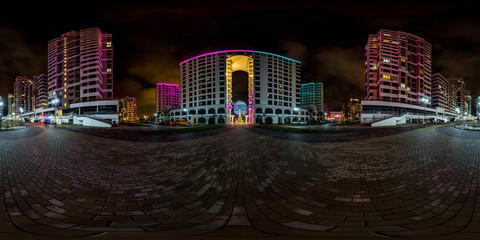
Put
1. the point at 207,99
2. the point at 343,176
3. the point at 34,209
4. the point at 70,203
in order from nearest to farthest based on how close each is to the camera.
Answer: the point at 34,209 → the point at 70,203 → the point at 343,176 → the point at 207,99

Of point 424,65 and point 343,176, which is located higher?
point 424,65

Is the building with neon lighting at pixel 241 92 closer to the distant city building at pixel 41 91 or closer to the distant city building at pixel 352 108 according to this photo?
the distant city building at pixel 41 91

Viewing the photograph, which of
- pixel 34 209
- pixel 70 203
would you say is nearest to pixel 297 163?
pixel 70 203

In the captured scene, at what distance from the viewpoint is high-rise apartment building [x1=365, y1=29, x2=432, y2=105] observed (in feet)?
253

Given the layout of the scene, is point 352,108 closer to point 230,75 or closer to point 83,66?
point 230,75

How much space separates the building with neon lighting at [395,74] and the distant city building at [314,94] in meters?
87.7

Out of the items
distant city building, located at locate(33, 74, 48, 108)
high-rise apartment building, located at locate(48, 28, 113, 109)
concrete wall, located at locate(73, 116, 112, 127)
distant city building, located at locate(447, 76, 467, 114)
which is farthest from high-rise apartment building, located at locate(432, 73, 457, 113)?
distant city building, located at locate(33, 74, 48, 108)

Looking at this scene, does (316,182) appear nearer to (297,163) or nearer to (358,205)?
(358,205)

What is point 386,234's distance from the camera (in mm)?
2936

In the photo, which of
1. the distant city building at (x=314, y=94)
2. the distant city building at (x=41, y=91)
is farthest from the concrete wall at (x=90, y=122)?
the distant city building at (x=314, y=94)

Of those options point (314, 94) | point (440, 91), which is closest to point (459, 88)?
point (440, 91)

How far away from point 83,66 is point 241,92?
70.4m

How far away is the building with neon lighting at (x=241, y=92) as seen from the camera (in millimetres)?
93312

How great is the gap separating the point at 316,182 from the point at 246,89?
4032 inches
